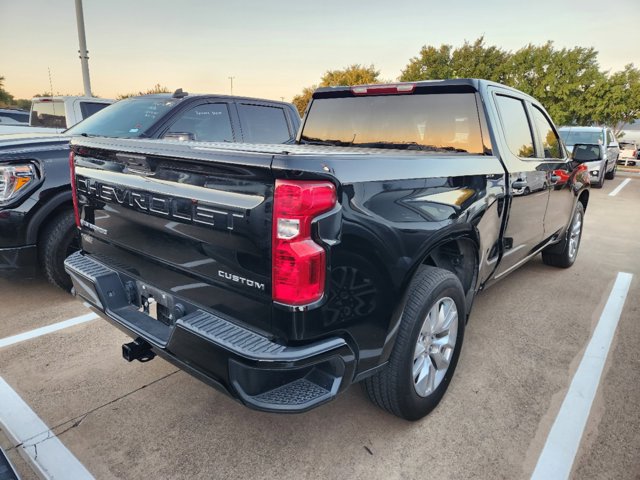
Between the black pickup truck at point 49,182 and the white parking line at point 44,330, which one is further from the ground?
the black pickup truck at point 49,182

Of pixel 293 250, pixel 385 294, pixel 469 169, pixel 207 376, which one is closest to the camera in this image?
pixel 293 250

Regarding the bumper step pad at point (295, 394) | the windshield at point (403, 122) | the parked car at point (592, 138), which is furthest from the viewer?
the parked car at point (592, 138)

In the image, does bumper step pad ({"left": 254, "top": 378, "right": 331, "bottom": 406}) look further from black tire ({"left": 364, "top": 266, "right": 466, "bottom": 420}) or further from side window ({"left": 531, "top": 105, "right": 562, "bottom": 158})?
side window ({"left": 531, "top": 105, "right": 562, "bottom": 158})

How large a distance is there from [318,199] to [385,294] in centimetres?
59

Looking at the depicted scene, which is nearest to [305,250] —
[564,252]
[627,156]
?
[564,252]

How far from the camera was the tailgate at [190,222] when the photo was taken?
1688mm

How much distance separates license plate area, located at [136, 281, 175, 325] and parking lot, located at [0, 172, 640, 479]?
66 cm

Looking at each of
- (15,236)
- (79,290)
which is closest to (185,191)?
(79,290)

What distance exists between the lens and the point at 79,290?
2.57m

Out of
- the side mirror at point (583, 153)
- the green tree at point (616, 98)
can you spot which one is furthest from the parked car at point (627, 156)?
the side mirror at point (583, 153)

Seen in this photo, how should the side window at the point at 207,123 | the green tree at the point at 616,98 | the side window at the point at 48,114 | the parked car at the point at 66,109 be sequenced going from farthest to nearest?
the green tree at the point at 616,98, the side window at the point at 48,114, the parked car at the point at 66,109, the side window at the point at 207,123

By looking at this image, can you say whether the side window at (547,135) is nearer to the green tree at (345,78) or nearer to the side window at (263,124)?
the side window at (263,124)

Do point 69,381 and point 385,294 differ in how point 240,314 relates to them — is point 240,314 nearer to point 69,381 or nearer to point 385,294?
point 385,294

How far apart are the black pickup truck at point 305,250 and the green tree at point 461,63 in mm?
37127
